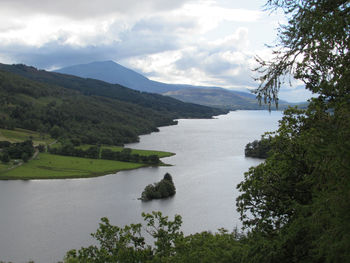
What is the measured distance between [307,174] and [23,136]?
337 feet

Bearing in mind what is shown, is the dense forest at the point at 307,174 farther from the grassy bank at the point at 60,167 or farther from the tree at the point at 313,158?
the grassy bank at the point at 60,167

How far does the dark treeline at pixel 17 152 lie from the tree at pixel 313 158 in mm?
74924

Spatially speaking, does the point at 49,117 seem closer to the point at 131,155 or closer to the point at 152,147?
the point at 152,147

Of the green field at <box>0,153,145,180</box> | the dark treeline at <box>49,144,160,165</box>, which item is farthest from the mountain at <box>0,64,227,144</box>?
the green field at <box>0,153,145,180</box>

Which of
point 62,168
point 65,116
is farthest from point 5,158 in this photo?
point 65,116

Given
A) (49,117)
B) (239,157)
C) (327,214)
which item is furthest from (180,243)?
(49,117)

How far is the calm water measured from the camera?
36844 mm

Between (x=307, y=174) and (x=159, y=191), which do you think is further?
(x=159, y=191)

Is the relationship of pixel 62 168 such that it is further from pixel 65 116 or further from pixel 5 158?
pixel 65 116

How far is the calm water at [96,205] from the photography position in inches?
1451

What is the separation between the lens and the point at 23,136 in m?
102

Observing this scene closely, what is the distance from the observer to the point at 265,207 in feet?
35.1

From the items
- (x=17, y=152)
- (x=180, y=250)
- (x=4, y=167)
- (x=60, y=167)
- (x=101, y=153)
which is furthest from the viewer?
(x=101, y=153)

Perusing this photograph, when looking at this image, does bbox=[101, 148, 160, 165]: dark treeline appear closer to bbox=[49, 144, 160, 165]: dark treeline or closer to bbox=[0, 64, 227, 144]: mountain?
bbox=[49, 144, 160, 165]: dark treeline
